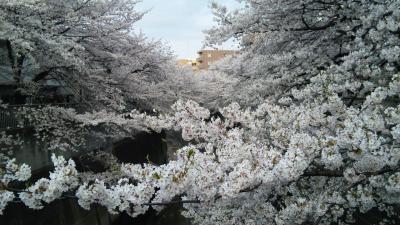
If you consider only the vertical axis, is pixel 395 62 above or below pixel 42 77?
below

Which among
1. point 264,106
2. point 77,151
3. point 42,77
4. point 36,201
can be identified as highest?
point 42,77

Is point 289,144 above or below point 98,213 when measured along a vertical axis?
above

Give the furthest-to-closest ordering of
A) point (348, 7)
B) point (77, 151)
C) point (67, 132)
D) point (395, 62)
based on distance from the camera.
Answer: point (77, 151) → point (67, 132) → point (348, 7) → point (395, 62)

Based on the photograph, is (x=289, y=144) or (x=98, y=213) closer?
(x=289, y=144)

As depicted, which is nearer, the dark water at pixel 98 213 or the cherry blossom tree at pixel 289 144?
the cherry blossom tree at pixel 289 144

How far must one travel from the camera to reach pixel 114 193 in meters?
3.39

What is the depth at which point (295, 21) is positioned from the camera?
832cm

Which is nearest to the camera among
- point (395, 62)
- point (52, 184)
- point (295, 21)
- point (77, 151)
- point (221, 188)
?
point (52, 184)

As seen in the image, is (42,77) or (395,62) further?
(42,77)

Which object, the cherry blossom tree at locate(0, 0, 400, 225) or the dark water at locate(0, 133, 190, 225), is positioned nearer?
the cherry blossom tree at locate(0, 0, 400, 225)

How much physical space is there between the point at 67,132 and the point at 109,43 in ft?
13.1

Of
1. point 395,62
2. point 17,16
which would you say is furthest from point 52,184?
point 17,16

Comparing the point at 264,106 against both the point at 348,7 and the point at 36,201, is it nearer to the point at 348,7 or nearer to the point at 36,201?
the point at 348,7

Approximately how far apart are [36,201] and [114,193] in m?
0.66
